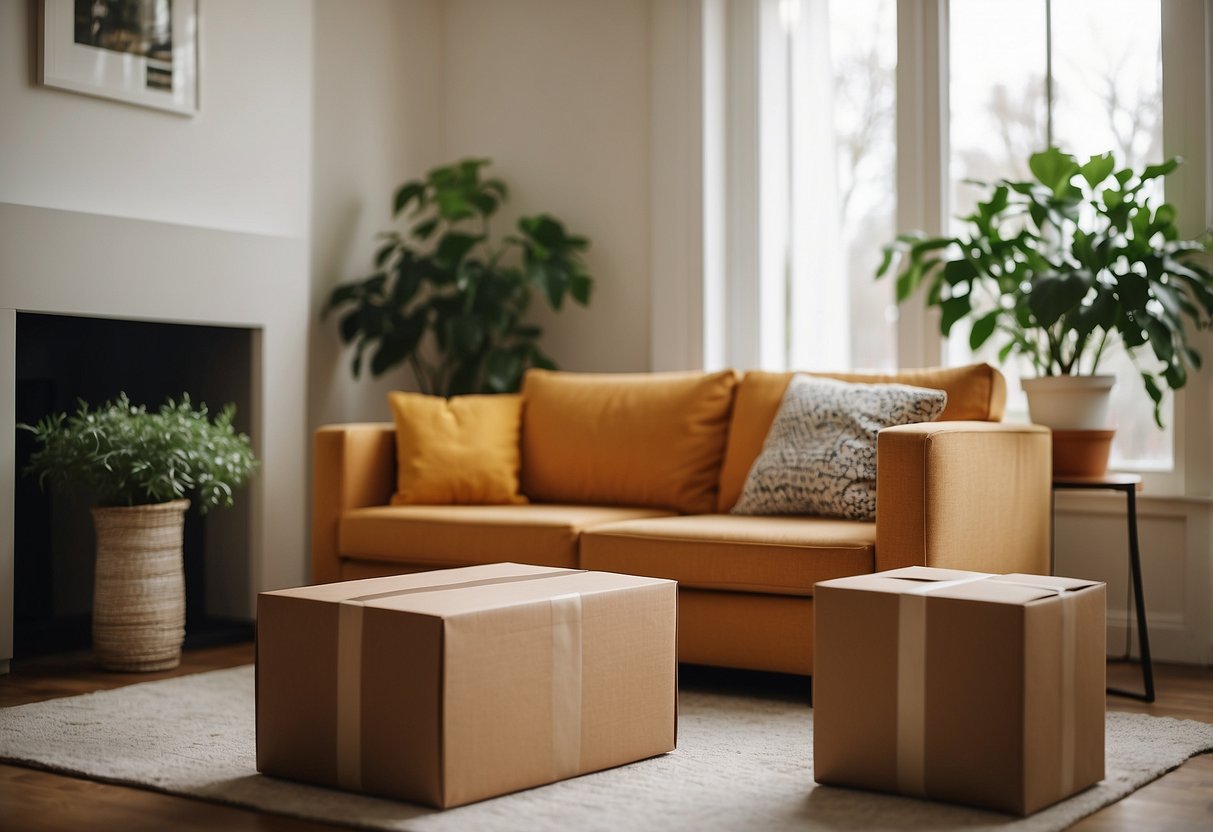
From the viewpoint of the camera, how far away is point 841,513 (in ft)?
11.0

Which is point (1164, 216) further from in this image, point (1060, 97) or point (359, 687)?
point (359, 687)

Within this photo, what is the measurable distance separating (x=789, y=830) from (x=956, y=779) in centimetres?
32

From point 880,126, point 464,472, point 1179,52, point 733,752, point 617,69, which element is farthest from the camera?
point 617,69

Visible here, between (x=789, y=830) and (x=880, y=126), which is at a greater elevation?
(x=880, y=126)

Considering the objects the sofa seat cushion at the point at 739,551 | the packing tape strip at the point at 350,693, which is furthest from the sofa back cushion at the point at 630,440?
the packing tape strip at the point at 350,693

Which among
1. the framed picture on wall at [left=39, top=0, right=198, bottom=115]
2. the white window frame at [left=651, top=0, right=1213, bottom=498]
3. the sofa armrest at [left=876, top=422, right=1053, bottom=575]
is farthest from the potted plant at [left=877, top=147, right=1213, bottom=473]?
the framed picture on wall at [left=39, top=0, right=198, bottom=115]

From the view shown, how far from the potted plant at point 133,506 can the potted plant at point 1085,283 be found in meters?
2.04

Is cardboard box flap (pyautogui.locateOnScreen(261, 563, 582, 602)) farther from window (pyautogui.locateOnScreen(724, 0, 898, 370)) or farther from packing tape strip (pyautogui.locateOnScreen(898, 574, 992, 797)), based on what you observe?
window (pyautogui.locateOnScreen(724, 0, 898, 370))

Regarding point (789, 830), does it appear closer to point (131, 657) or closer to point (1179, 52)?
point (131, 657)

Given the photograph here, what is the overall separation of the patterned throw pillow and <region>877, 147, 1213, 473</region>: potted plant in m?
0.31

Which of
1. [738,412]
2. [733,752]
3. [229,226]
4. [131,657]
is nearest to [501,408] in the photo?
[738,412]

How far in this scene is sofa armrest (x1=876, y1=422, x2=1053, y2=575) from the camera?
9.45 feet

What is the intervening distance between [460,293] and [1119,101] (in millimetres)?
2213

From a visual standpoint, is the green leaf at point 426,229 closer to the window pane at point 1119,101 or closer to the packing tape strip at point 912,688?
the window pane at point 1119,101
